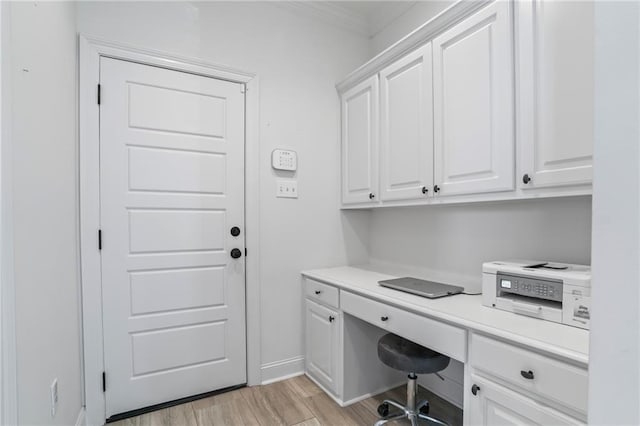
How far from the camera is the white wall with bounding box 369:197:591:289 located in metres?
1.52

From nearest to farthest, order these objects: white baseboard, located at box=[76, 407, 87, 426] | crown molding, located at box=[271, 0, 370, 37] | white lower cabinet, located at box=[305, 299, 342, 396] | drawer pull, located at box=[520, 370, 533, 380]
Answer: drawer pull, located at box=[520, 370, 533, 380], white baseboard, located at box=[76, 407, 87, 426], white lower cabinet, located at box=[305, 299, 342, 396], crown molding, located at box=[271, 0, 370, 37]

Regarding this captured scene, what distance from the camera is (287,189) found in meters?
2.44

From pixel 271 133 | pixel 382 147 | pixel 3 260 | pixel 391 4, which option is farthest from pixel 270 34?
pixel 3 260

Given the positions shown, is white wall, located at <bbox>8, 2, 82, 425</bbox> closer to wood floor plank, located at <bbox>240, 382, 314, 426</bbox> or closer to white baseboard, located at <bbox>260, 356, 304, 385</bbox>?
wood floor plank, located at <bbox>240, 382, 314, 426</bbox>

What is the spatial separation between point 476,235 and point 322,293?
107 cm

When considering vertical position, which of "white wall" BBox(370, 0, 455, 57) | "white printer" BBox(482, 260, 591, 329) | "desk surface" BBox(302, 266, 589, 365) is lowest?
"desk surface" BBox(302, 266, 589, 365)

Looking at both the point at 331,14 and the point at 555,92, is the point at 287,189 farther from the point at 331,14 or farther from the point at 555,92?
the point at 555,92

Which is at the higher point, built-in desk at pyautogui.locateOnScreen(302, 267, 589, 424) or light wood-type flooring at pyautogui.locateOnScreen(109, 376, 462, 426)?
built-in desk at pyautogui.locateOnScreen(302, 267, 589, 424)

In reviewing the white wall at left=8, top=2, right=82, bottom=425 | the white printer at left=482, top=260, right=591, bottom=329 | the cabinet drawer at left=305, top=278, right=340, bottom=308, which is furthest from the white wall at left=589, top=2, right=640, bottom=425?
the cabinet drawer at left=305, top=278, right=340, bottom=308

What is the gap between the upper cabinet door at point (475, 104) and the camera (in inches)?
58.2

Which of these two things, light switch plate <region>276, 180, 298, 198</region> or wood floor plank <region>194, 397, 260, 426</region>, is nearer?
wood floor plank <region>194, 397, 260, 426</region>

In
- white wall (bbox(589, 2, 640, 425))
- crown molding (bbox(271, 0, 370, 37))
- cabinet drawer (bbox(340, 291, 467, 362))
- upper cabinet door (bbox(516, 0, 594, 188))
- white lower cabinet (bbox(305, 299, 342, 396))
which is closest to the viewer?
white wall (bbox(589, 2, 640, 425))

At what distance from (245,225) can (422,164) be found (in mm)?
1262

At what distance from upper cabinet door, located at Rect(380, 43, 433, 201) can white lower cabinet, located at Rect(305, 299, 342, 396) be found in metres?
0.92
